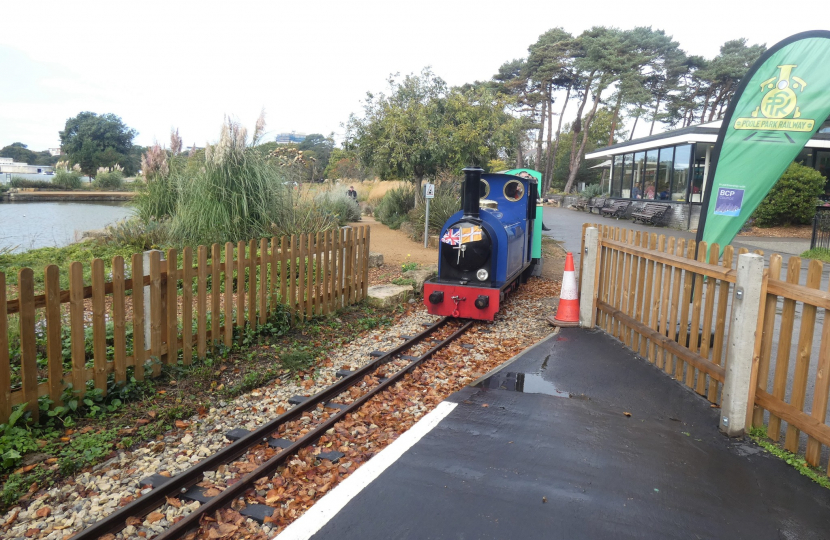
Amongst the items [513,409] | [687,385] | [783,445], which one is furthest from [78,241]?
[783,445]

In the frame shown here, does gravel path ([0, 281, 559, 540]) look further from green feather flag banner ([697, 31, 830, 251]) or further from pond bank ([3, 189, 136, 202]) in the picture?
pond bank ([3, 189, 136, 202])

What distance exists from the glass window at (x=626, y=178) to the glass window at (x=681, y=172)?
458 centimetres

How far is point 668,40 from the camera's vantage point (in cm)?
3647

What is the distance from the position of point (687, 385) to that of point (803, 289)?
1587mm

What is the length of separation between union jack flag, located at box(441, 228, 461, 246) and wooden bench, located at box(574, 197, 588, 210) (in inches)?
1018

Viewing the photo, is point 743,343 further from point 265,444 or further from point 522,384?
point 265,444

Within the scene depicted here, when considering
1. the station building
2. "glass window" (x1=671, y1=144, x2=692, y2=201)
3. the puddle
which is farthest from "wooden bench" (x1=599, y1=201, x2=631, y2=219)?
the puddle

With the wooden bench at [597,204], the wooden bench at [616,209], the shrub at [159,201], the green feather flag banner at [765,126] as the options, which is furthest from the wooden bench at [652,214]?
the shrub at [159,201]

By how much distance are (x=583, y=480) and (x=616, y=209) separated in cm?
2476

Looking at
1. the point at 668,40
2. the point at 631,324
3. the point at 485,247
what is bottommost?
the point at 631,324

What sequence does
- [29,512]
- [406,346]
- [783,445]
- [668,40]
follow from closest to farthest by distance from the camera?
[29,512]
[783,445]
[406,346]
[668,40]

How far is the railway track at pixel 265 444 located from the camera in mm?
2796

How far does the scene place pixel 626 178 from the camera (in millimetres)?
27906

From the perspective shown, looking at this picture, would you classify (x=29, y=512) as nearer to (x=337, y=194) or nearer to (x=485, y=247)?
(x=485, y=247)
